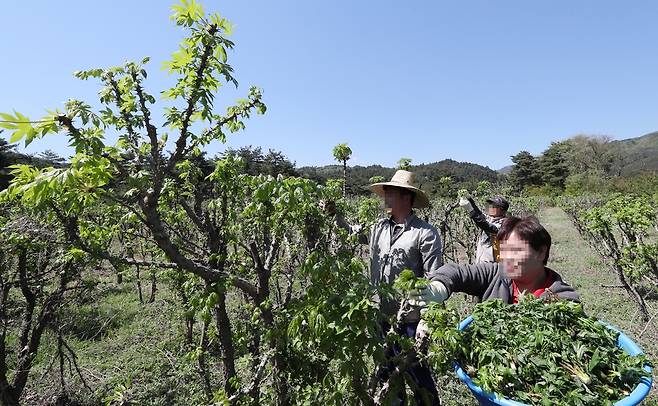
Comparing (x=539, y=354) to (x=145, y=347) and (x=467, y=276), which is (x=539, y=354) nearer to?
(x=467, y=276)

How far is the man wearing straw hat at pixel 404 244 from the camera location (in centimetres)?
277

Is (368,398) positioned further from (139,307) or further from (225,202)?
(139,307)

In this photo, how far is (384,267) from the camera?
2.99 meters

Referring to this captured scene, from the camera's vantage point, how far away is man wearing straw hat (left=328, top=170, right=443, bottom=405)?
2.77m

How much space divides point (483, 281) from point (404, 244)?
0.78 metres

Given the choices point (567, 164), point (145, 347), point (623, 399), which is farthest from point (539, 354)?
point (567, 164)

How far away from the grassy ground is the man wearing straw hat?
1.80 meters

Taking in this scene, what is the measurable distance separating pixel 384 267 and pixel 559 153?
178ft

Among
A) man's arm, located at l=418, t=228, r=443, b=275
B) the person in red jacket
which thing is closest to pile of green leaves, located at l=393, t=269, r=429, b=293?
the person in red jacket

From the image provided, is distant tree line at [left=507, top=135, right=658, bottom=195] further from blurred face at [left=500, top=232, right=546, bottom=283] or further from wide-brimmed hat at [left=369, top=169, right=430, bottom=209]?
blurred face at [left=500, top=232, right=546, bottom=283]

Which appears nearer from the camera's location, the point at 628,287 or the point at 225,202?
the point at 225,202

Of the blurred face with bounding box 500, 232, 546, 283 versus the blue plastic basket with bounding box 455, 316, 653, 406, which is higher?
the blurred face with bounding box 500, 232, 546, 283

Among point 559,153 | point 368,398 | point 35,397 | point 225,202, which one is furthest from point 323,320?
point 559,153

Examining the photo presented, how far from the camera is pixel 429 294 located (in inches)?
68.4
